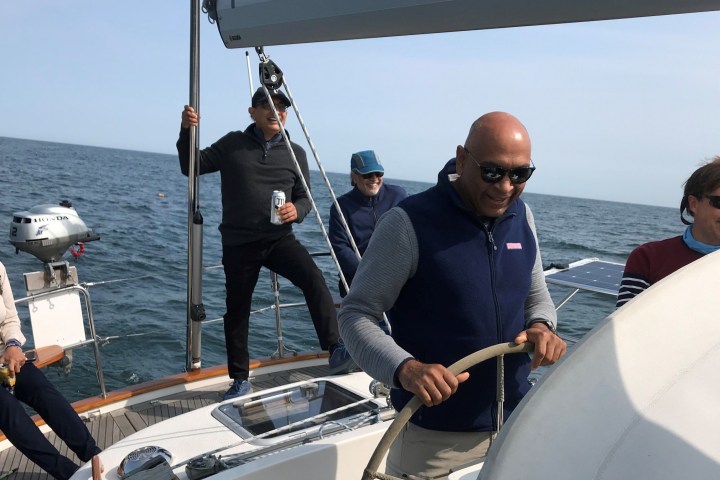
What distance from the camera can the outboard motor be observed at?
3.63 metres

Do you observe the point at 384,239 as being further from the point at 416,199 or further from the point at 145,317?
the point at 145,317

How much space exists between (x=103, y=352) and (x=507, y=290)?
21.2ft

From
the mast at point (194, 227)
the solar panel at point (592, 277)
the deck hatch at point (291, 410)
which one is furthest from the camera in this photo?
→ the solar panel at point (592, 277)

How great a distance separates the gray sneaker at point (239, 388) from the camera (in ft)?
11.5

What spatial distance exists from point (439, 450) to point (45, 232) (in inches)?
111

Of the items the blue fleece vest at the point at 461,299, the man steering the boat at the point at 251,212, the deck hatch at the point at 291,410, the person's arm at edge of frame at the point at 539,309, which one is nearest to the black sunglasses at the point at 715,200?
the person's arm at edge of frame at the point at 539,309

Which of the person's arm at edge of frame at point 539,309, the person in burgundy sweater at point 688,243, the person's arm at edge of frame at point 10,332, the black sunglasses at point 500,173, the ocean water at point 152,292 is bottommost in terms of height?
the ocean water at point 152,292

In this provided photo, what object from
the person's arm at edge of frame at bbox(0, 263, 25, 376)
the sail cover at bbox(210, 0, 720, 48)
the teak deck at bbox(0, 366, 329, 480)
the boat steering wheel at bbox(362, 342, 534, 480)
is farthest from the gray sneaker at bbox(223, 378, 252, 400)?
the boat steering wheel at bbox(362, 342, 534, 480)

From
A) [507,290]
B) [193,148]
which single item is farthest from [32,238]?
[507,290]

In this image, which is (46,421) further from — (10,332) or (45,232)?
(45,232)

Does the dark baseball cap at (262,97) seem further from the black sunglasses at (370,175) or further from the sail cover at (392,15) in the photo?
the sail cover at (392,15)

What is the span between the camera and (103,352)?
716 centimetres

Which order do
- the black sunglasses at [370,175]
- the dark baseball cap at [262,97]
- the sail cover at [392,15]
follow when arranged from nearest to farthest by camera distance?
the sail cover at [392,15], the dark baseball cap at [262,97], the black sunglasses at [370,175]

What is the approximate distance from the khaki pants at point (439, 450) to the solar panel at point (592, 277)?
2.30 m
